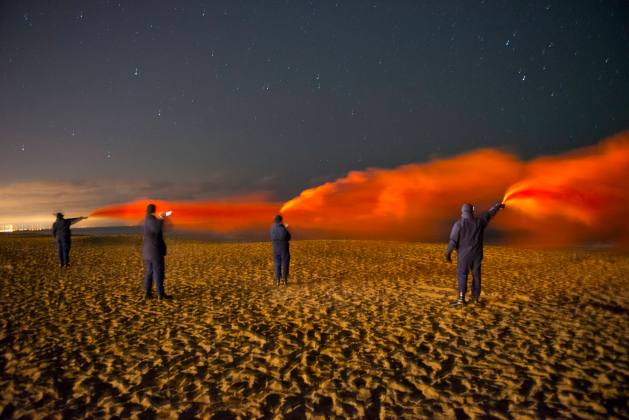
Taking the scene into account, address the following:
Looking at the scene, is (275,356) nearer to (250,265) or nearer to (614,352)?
(614,352)

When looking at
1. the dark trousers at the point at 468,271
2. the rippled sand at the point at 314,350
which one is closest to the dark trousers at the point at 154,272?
the rippled sand at the point at 314,350

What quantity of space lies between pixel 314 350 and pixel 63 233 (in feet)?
51.3

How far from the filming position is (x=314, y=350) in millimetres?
7090

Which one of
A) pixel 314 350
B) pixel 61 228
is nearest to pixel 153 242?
pixel 314 350

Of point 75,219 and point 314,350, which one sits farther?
point 75,219

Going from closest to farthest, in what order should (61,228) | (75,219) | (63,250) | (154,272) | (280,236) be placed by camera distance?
(154,272), (280,236), (61,228), (75,219), (63,250)

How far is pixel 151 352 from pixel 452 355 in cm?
542

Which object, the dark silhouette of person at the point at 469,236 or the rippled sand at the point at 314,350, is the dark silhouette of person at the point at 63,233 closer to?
the rippled sand at the point at 314,350

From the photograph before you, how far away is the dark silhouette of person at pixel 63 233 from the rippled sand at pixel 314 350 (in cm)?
390

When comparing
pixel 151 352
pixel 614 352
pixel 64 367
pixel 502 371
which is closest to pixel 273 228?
pixel 151 352

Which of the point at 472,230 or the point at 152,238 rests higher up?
the point at 472,230

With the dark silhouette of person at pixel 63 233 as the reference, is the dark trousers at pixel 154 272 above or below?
below

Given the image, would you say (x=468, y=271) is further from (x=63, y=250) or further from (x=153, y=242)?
(x=63, y=250)

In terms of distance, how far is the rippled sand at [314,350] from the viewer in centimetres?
516
